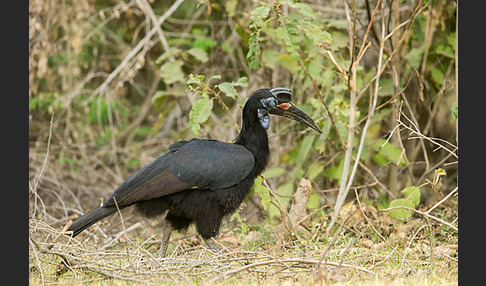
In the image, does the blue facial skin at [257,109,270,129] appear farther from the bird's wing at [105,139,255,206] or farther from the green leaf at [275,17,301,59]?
the green leaf at [275,17,301,59]

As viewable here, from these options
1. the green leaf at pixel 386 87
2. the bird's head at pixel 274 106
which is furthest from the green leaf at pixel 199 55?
the green leaf at pixel 386 87

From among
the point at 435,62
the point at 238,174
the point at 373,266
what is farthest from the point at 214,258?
the point at 435,62

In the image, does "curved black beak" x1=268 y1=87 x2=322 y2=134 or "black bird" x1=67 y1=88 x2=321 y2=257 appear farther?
"curved black beak" x1=268 y1=87 x2=322 y2=134

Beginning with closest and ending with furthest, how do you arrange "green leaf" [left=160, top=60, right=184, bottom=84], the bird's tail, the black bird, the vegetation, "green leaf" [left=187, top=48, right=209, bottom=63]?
the vegetation, the bird's tail, the black bird, "green leaf" [left=160, top=60, right=184, bottom=84], "green leaf" [left=187, top=48, right=209, bottom=63]

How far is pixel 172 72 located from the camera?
5945mm

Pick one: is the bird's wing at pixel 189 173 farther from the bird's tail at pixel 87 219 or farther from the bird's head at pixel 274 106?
the bird's head at pixel 274 106

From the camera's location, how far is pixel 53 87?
25.9 ft

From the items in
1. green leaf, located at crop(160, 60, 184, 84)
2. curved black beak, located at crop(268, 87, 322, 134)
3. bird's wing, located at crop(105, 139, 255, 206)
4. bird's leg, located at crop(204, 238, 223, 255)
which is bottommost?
bird's leg, located at crop(204, 238, 223, 255)

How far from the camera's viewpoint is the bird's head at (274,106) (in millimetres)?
4594

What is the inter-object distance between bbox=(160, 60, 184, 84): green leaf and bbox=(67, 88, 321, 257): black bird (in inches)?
56.0

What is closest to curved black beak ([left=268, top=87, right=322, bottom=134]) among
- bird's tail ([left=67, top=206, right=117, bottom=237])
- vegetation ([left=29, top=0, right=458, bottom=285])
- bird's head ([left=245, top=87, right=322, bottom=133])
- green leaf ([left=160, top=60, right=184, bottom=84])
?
bird's head ([left=245, top=87, right=322, bottom=133])

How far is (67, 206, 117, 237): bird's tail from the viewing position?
4184mm

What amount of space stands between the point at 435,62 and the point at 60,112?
15.2ft

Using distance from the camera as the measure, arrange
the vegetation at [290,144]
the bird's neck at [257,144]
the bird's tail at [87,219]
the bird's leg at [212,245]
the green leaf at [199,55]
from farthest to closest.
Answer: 1. the green leaf at [199,55]
2. the bird's neck at [257,144]
3. the bird's leg at [212,245]
4. the bird's tail at [87,219]
5. the vegetation at [290,144]
